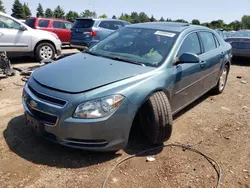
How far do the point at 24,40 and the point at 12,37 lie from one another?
0.36 m

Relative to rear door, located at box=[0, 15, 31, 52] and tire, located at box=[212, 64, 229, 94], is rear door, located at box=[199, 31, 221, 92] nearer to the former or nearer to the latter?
tire, located at box=[212, 64, 229, 94]

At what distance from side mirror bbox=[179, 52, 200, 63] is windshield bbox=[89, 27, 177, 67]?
224mm

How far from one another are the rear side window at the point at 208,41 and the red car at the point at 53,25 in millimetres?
9809

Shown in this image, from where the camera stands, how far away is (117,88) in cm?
276

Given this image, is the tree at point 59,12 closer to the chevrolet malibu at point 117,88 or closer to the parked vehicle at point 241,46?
the parked vehicle at point 241,46

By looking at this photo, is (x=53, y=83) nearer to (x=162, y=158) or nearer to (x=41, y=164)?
(x=41, y=164)

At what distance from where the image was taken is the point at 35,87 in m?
2.95

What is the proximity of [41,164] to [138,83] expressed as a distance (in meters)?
1.42

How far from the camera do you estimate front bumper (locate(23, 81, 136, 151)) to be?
102 inches

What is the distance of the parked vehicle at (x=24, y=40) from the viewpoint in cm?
766

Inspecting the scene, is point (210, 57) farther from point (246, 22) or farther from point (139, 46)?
point (246, 22)

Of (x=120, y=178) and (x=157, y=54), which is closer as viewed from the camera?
(x=120, y=178)

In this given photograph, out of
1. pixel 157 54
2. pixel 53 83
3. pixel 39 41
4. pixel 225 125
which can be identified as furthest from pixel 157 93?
pixel 39 41

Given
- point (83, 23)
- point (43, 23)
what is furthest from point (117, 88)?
point (43, 23)
